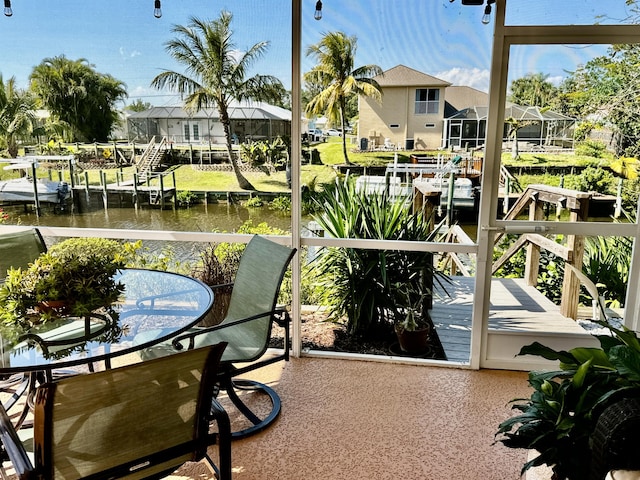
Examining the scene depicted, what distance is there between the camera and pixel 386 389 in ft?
10.2

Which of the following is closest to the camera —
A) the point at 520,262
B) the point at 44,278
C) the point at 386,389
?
the point at 44,278

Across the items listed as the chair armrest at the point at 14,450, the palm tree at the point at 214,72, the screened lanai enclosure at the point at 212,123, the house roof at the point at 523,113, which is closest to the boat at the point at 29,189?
the screened lanai enclosure at the point at 212,123

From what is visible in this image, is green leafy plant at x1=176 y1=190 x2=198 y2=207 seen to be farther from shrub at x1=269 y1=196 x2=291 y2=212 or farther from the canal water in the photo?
shrub at x1=269 y1=196 x2=291 y2=212

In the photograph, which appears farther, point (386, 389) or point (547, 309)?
point (547, 309)

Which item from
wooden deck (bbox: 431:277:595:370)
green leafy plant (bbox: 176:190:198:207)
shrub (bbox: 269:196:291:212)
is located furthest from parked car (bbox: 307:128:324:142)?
wooden deck (bbox: 431:277:595:370)

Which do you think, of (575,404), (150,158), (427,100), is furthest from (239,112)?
(575,404)

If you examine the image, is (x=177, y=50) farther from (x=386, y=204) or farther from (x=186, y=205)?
(x=386, y=204)

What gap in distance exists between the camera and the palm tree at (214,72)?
3.25 meters

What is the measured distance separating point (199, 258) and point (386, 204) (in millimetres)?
1410

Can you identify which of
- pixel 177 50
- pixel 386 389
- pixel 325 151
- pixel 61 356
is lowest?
pixel 386 389

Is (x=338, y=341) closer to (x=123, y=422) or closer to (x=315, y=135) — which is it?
(x=315, y=135)

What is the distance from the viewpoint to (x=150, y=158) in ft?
11.5

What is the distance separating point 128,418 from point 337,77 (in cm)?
252

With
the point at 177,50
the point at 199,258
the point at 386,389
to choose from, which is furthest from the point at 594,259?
the point at 177,50
